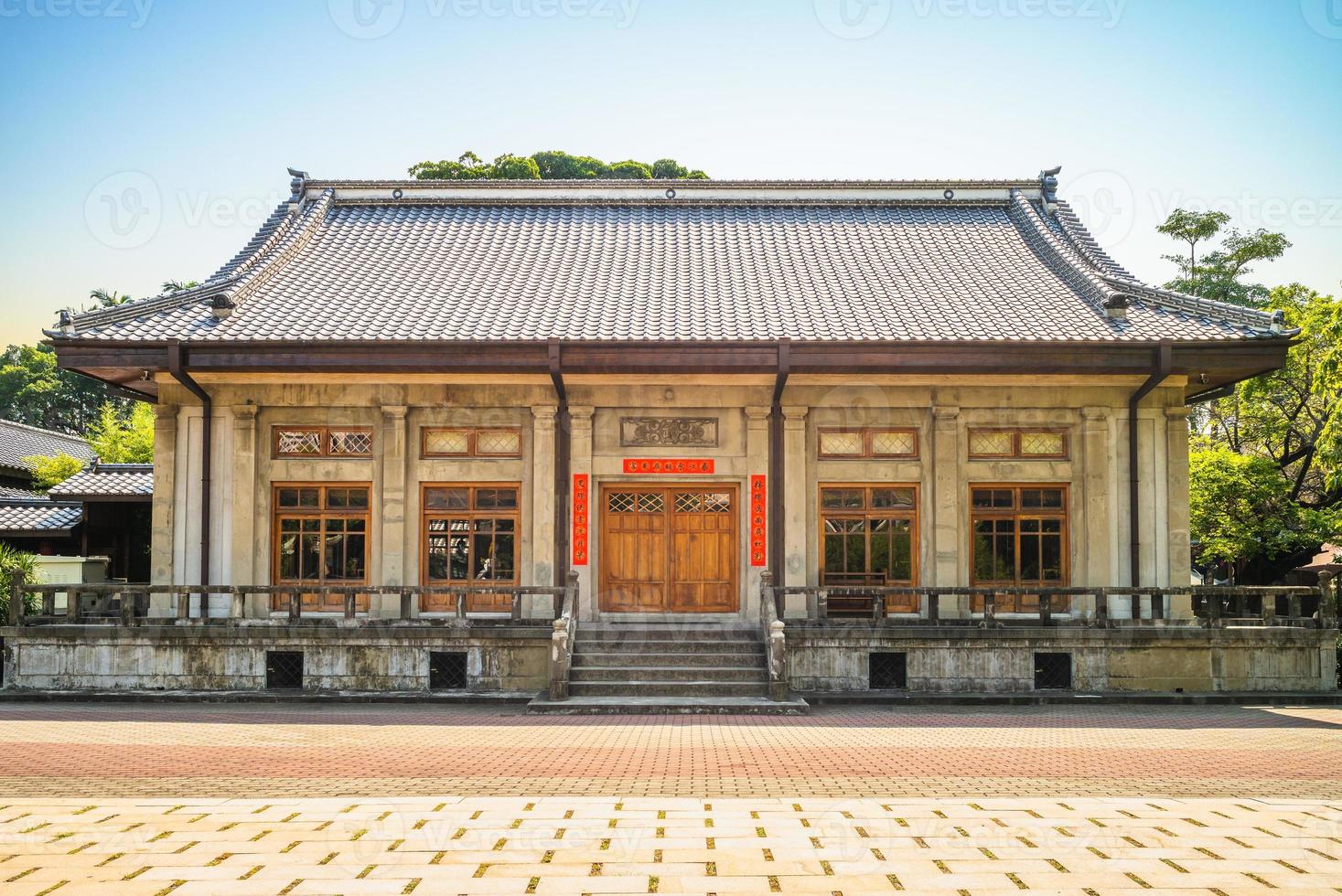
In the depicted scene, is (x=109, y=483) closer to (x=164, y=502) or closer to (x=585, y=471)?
(x=164, y=502)

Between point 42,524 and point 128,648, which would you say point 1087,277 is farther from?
point 42,524

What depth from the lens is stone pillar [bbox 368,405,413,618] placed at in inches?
661

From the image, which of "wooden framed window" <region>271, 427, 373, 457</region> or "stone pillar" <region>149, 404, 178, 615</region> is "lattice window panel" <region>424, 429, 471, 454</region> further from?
"stone pillar" <region>149, 404, 178, 615</region>

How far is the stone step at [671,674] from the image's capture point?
570 inches

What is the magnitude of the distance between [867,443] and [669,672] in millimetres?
5473

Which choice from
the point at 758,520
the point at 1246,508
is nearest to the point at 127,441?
the point at 758,520

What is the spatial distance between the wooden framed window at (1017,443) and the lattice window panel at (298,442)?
11.2m

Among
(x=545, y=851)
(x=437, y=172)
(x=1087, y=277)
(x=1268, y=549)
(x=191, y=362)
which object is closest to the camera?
(x=545, y=851)

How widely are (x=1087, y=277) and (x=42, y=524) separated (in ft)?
77.4

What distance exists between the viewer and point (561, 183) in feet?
73.2

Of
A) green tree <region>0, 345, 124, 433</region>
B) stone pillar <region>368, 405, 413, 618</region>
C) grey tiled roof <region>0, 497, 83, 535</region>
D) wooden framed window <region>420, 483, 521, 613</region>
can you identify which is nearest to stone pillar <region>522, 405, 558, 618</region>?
wooden framed window <region>420, 483, 521, 613</region>

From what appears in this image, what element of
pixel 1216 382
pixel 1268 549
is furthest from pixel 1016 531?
pixel 1268 549

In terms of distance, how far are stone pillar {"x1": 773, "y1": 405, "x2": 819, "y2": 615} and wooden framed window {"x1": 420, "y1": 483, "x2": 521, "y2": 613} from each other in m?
4.58

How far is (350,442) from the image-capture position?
17141 millimetres
